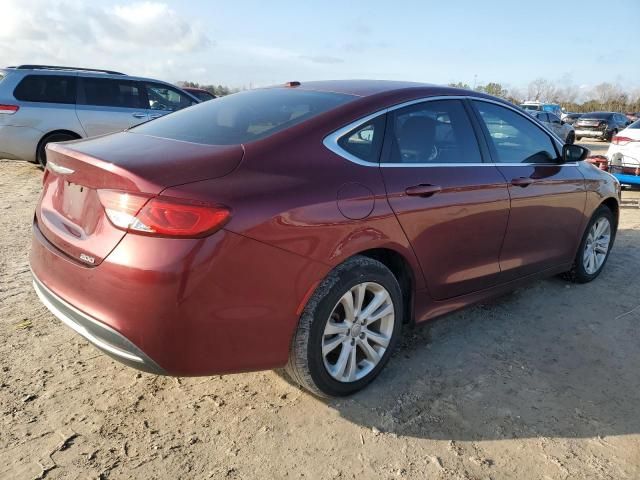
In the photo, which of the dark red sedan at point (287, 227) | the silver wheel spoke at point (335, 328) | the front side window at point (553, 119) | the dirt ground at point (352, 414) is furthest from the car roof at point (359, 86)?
the front side window at point (553, 119)

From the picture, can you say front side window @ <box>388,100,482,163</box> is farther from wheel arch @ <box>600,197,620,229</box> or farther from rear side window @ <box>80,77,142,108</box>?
rear side window @ <box>80,77,142,108</box>

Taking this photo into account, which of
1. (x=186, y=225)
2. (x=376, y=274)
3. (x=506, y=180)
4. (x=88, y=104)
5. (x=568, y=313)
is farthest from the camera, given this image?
(x=88, y=104)

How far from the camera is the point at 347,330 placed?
2682 mm

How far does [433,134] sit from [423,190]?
0.46 metres

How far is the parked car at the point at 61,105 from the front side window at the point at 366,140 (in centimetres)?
728

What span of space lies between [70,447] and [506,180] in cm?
294

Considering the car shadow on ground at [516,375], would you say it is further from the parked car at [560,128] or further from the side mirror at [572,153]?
the parked car at [560,128]

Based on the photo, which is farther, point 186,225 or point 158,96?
point 158,96

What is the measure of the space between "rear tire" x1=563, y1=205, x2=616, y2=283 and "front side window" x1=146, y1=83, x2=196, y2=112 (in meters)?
7.53

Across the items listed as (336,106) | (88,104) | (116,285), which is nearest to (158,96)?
(88,104)

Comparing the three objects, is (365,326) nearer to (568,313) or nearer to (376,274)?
(376,274)

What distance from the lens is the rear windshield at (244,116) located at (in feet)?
8.63

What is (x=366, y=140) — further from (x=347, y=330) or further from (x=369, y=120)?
(x=347, y=330)

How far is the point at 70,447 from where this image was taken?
7.55ft
